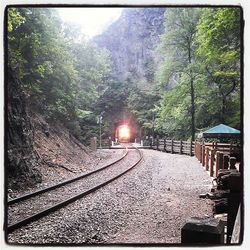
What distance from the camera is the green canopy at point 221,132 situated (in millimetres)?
2448

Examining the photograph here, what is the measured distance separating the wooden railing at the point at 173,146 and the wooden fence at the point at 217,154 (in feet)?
0.31

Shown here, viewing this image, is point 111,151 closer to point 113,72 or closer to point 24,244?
point 113,72

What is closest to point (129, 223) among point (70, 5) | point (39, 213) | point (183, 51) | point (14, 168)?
point (39, 213)

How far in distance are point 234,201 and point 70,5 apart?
204cm

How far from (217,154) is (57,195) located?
180 cm

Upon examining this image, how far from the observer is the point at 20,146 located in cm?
322

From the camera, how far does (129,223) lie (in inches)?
108

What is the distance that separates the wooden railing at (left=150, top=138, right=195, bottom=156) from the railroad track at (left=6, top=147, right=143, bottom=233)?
1.12 feet

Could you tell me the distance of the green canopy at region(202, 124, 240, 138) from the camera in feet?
8.03

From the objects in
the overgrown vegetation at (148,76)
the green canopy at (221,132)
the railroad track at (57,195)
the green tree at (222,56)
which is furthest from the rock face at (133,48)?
the railroad track at (57,195)

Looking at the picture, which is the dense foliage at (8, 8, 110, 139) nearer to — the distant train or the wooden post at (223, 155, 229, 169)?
the distant train

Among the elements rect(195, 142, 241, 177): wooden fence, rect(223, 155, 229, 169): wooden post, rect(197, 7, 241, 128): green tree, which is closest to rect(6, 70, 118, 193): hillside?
rect(195, 142, 241, 177): wooden fence

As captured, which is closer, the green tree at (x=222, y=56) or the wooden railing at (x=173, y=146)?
the green tree at (x=222, y=56)

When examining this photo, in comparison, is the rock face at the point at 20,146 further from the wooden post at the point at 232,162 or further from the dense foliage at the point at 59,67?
the wooden post at the point at 232,162
